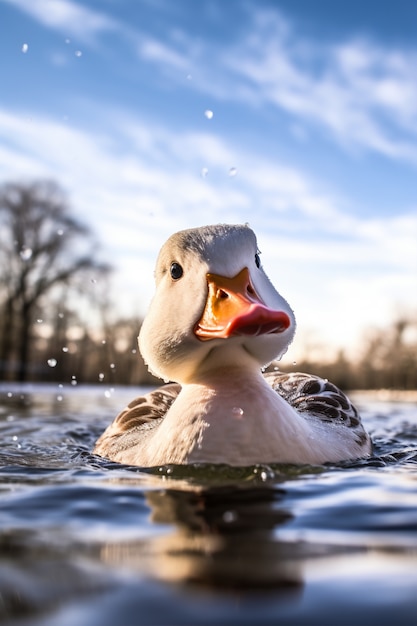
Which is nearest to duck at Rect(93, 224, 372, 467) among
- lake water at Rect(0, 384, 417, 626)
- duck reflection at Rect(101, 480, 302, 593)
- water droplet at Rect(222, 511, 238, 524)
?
lake water at Rect(0, 384, 417, 626)

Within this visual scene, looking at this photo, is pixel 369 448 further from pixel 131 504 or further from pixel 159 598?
pixel 159 598

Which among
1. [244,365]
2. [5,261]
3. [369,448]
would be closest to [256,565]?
[244,365]

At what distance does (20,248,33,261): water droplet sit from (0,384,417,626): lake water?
27988 mm

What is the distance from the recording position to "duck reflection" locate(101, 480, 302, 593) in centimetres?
223

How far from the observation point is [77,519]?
313 cm

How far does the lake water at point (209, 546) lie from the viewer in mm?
1979

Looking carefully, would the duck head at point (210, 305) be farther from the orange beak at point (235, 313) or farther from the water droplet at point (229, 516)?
the water droplet at point (229, 516)

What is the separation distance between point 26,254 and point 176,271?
28423 mm

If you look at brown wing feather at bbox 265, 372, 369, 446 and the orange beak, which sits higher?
the orange beak

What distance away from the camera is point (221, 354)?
14.1ft

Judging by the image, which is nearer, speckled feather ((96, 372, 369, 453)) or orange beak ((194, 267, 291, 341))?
orange beak ((194, 267, 291, 341))

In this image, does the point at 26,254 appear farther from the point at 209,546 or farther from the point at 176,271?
the point at 209,546

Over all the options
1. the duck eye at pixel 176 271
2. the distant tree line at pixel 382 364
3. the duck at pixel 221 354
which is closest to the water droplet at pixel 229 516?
the duck at pixel 221 354

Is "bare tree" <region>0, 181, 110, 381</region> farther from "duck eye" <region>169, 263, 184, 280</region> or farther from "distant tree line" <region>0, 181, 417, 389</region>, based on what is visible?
"duck eye" <region>169, 263, 184, 280</region>
